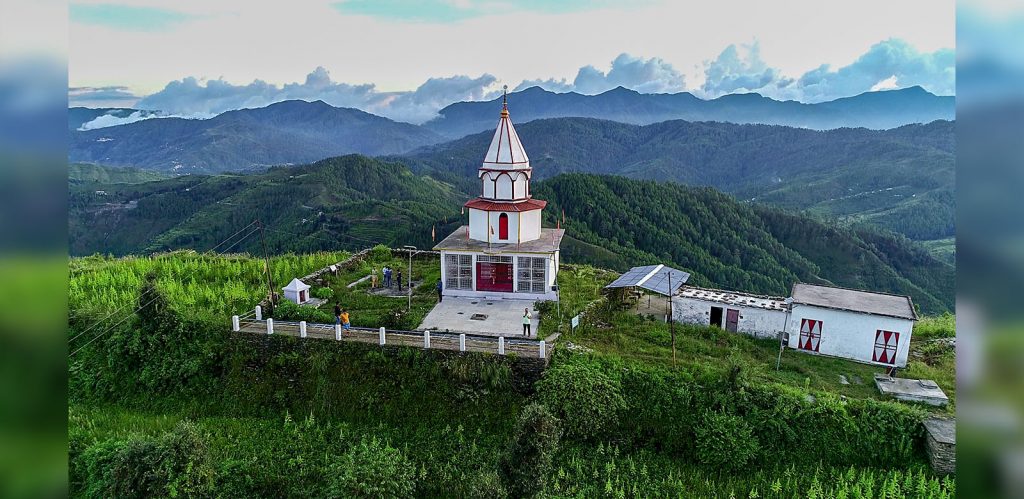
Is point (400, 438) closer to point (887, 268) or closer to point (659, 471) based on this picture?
point (659, 471)

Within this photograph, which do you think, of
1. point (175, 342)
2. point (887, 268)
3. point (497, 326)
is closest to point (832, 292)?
point (497, 326)

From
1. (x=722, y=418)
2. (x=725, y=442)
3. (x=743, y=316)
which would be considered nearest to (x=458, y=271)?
(x=743, y=316)

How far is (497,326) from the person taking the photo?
65.7ft

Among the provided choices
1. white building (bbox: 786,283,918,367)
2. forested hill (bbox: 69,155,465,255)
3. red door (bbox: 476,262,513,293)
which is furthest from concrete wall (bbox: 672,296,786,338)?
forested hill (bbox: 69,155,465,255)

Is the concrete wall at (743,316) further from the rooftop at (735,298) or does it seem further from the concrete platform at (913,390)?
the concrete platform at (913,390)

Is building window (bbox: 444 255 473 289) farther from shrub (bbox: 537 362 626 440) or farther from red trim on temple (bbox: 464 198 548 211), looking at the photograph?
shrub (bbox: 537 362 626 440)

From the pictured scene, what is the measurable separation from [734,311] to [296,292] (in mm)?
15795

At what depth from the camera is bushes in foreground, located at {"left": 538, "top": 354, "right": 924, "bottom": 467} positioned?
593 inches

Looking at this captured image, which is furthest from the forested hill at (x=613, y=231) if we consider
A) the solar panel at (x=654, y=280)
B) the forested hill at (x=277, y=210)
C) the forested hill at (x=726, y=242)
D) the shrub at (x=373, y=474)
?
the shrub at (x=373, y=474)

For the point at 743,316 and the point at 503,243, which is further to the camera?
the point at 503,243

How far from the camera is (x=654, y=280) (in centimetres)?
2175

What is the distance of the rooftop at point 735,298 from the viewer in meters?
20.6

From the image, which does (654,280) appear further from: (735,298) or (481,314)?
(481,314)
